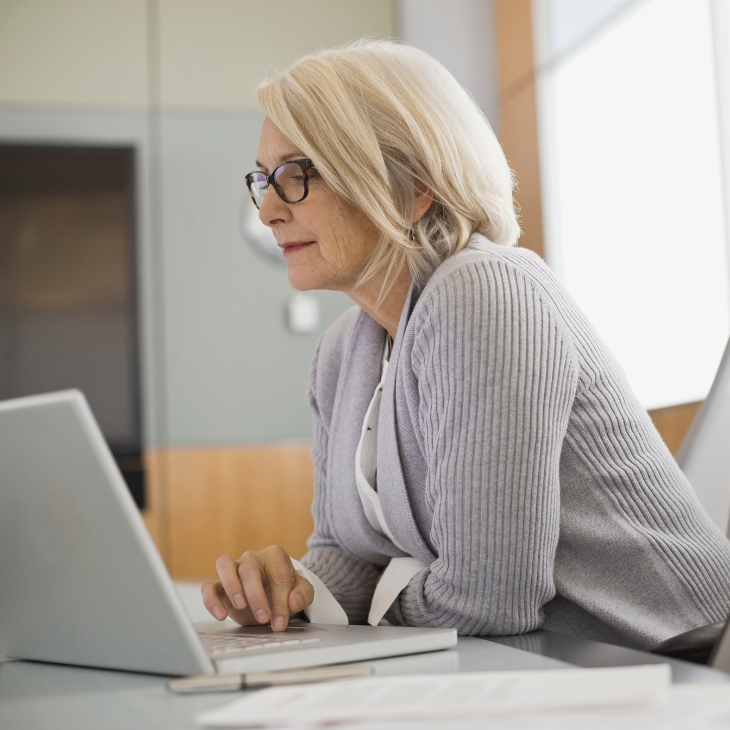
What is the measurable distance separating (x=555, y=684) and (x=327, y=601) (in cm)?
62

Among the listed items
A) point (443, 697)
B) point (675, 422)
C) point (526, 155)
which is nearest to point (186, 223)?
point (526, 155)

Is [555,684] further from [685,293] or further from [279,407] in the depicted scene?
[279,407]

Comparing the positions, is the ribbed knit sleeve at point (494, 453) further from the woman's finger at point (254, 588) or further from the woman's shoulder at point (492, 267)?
the woman's finger at point (254, 588)

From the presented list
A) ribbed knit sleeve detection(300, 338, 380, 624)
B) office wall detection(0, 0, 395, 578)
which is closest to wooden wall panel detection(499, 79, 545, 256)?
office wall detection(0, 0, 395, 578)

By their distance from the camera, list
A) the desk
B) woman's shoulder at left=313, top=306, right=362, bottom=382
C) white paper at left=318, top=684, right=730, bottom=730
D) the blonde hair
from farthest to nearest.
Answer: woman's shoulder at left=313, top=306, right=362, bottom=382, the blonde hair, the desk, white paper at left=318, top=684, right=730, bottom=730

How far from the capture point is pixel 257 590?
0.95m

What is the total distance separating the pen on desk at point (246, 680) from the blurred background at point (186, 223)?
3200 millimetres

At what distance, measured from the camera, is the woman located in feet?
2.93

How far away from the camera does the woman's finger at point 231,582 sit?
0.95 m

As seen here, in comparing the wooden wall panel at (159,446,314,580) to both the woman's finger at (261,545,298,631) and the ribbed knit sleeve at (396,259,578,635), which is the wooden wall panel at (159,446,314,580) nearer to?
the woman's finger at (261,545,298,631)

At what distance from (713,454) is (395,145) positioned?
61cm

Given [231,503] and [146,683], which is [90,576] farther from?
[231,503]

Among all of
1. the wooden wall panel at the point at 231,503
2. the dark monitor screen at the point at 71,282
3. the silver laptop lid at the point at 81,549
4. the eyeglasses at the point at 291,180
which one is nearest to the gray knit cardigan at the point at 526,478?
the eyeglasses at the point at 291,180

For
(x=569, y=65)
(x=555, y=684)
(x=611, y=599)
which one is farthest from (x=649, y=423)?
(x=569, y=65)
